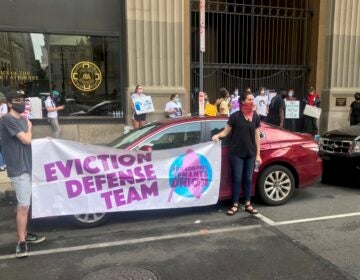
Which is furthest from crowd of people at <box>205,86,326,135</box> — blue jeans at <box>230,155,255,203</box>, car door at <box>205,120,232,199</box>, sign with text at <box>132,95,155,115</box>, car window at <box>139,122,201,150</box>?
blue jeans at <box>230,155,255,203</box>

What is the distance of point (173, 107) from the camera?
11211 mm

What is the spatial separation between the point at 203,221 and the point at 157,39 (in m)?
7.21

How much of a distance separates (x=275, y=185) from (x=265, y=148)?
1.92 ft

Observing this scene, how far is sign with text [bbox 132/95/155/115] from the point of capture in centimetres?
1096

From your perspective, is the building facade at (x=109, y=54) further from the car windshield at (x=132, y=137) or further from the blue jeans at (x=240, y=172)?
the blue jeans at (x=240, y=172)

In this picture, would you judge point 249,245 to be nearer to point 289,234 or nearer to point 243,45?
point 289,234

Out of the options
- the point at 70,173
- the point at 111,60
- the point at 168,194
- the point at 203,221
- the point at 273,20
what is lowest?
the point at 203,221

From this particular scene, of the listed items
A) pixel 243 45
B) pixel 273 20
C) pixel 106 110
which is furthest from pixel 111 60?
pixel 273 20

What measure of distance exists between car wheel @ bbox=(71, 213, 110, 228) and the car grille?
4.40 m

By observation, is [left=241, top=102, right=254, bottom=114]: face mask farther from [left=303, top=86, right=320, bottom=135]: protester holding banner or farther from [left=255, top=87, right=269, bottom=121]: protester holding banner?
[left=303, top=86, right=320, bottom=135]: protester holding banner

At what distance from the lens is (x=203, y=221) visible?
5.57 m

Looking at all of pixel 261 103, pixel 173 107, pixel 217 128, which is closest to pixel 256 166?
pixel 217 128

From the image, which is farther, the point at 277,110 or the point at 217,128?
the point at 277,110

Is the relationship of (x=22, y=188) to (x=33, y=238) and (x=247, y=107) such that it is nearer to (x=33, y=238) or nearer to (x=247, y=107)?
(x=33, y=238)
